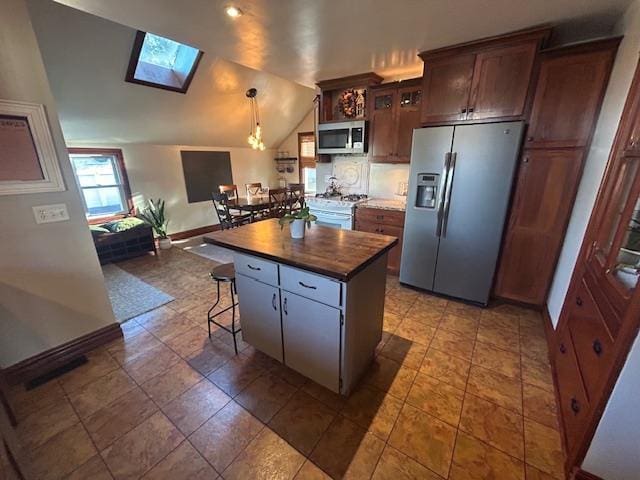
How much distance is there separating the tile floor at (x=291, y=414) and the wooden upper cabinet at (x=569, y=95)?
1.76 metres

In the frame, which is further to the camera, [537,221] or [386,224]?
[386,224]

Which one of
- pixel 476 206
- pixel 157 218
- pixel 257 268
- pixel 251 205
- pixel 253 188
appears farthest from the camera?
pixel 253 188

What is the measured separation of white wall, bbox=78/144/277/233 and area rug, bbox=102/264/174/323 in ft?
6.03

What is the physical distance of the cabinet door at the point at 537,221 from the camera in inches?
90.0

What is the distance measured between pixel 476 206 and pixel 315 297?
195 centimetres

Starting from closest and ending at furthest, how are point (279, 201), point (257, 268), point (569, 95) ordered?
1. point (257, 268)
2. point (569, 95)
3. point (279, 201)

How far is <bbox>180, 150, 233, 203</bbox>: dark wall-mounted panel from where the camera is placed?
17.7 feet

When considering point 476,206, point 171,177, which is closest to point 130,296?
point 171,177

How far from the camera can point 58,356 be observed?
2002 millimetres

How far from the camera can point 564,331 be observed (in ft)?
5.90

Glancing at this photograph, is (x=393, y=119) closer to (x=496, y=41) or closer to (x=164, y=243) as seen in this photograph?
(x=496, y=41)

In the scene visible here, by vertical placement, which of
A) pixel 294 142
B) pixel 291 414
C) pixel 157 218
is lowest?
pixel 291 414

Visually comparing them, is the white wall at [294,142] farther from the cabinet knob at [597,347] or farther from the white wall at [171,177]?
the cabinet knob at [597,347]

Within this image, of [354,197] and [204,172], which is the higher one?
[204,172]
